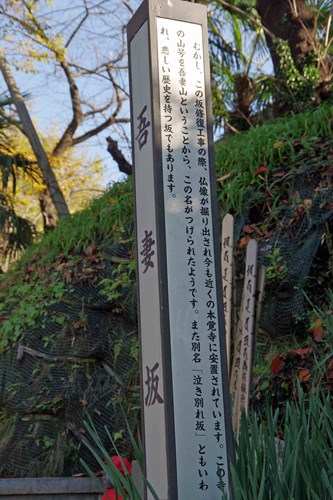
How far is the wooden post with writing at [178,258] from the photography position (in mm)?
2602

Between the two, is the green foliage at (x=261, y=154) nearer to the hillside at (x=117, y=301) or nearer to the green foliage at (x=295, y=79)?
the hillside at (x=117, y=301)

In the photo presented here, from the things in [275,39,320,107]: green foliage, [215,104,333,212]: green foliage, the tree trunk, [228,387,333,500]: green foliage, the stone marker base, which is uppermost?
the tree trunk

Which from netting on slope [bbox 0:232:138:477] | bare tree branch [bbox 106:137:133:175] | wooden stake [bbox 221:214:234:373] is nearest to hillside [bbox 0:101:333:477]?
netting on slope [bbox 0:232:138:477]

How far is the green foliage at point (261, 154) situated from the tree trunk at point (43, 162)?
6344 millimetres

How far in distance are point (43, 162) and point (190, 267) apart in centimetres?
1151

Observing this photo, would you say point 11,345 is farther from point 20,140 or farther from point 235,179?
point 20,140

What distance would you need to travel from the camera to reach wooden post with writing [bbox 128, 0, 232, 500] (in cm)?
260

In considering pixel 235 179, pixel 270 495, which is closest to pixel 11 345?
pixel 235 179

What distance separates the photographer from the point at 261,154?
7348 millimetres

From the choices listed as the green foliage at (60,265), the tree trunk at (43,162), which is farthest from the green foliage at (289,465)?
the tree trunk at (43,162)

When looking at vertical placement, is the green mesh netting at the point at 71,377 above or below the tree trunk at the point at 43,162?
below

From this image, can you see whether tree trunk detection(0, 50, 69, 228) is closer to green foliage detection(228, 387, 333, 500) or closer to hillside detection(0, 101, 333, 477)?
hillside detection(0, 101, 333, 477)

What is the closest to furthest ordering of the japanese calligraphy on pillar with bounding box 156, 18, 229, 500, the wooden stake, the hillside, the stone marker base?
the japanese calligraphy on pillar with bounding box 156, 18, 229, 500
the wooden stake
the stone marker base
the hillside

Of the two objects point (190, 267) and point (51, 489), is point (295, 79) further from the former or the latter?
point (190, 267)
